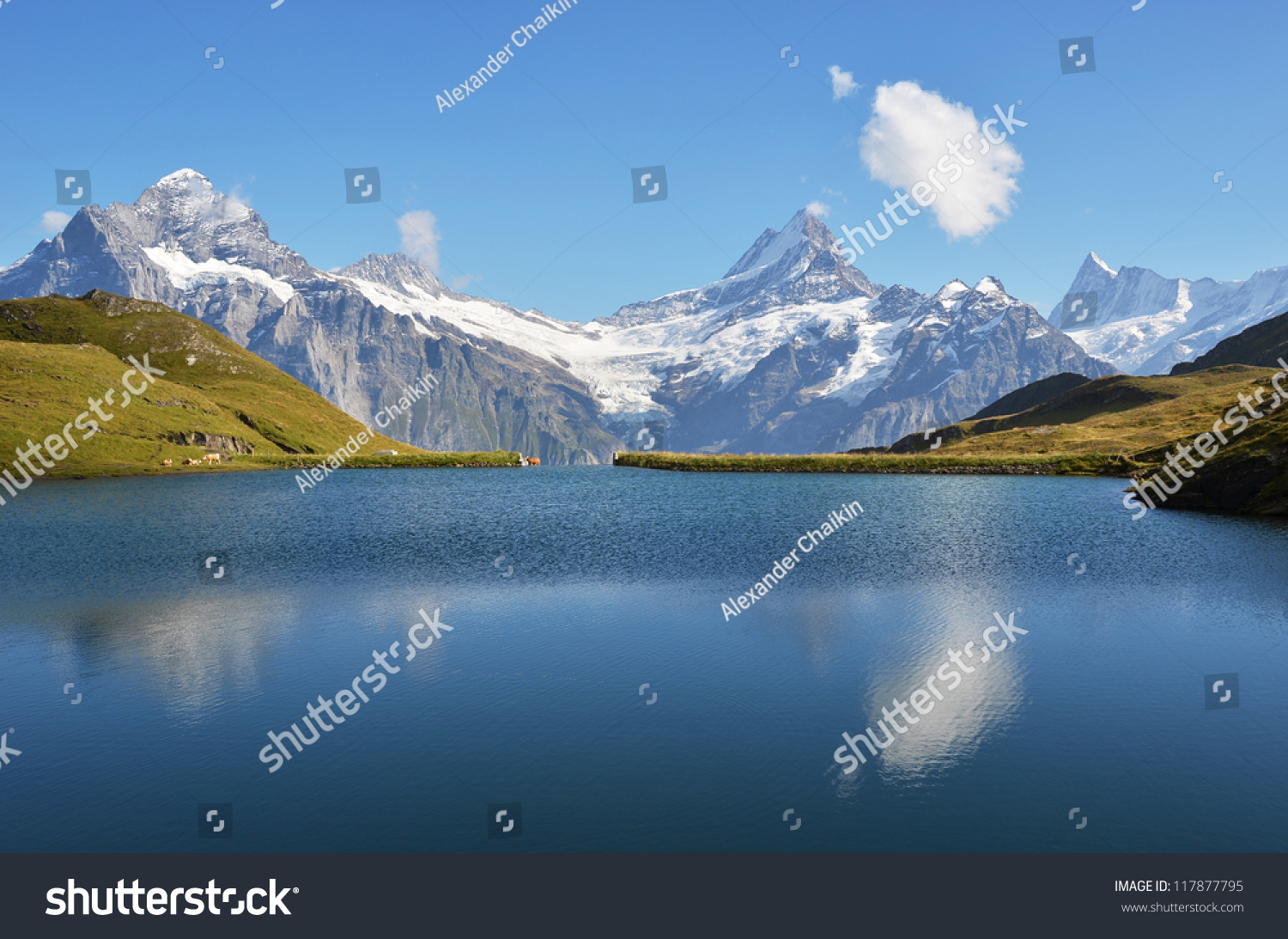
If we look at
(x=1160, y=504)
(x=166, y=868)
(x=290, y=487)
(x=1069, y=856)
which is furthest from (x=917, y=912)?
(x=290, y=487)

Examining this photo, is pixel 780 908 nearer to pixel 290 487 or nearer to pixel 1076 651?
pixel 1076 651

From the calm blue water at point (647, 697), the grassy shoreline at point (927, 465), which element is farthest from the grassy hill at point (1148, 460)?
the calm blue water at point (647, 697)

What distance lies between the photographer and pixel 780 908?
16500 mm

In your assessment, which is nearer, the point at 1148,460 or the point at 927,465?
the point at 1148,460

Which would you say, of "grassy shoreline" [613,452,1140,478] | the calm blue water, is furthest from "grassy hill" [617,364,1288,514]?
the calm blue water

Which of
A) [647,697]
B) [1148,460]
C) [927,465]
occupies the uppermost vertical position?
[927,465]

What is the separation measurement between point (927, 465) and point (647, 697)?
158 meters

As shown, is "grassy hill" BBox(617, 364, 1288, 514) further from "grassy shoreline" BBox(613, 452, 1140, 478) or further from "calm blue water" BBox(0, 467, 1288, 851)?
"calm blue water" BBox(0, 467, 1288, 851)

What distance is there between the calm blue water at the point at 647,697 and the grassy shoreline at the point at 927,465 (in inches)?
3853

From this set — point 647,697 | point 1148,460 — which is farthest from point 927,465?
point 647,697

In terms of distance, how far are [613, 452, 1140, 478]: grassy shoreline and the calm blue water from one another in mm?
97855

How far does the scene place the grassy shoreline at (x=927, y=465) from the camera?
152 metres

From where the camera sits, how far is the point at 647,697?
28.0m

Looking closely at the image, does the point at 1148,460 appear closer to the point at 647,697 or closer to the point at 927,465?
the point at 927,465
